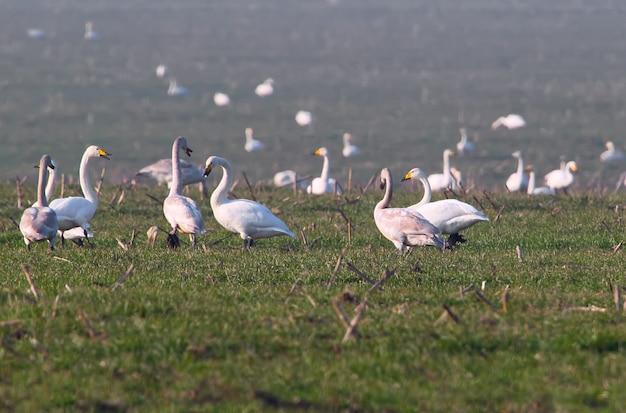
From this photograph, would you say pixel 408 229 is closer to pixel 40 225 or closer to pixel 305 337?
pixel 40 225

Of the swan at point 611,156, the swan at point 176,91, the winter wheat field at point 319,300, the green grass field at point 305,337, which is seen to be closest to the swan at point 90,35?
the swan at point 176,91

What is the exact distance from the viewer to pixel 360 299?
9.27 metres

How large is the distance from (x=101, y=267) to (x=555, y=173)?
20.0 m

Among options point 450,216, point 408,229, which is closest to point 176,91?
point 450,216

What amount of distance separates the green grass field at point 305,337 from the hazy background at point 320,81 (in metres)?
20.2

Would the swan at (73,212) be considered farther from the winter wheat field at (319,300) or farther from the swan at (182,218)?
the swan at (182,218)

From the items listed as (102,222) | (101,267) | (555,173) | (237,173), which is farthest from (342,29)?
(101,267)

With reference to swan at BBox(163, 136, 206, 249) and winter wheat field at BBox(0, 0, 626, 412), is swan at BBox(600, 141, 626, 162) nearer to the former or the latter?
winter wheat field at BBox(0, 0, 626, 412)

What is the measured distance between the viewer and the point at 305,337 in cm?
790

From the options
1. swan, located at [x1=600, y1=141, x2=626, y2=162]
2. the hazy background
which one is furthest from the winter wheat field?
the hazy background

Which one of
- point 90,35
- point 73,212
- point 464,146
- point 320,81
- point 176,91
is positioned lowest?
point 320,81

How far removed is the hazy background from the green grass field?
20155mm

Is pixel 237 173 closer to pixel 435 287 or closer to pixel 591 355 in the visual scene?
pixel 435 287

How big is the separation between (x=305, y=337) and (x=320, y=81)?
59394 millimetres
